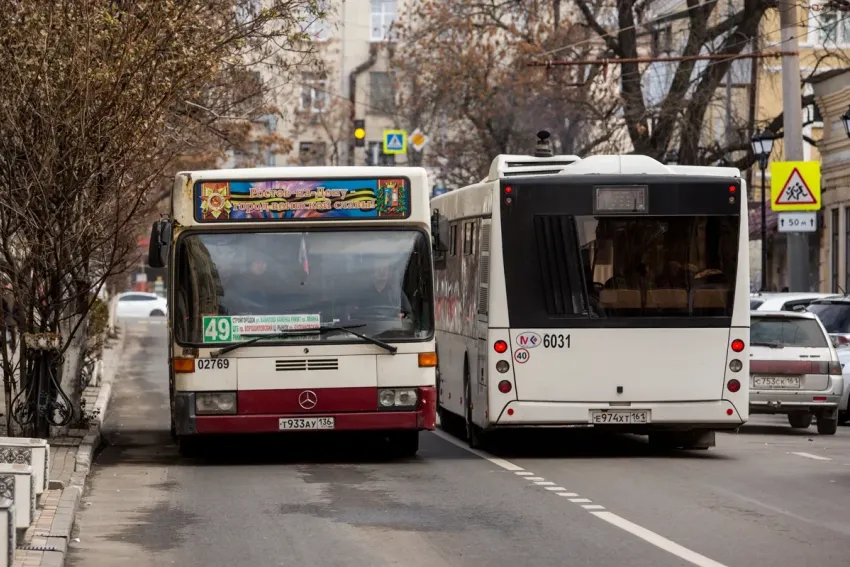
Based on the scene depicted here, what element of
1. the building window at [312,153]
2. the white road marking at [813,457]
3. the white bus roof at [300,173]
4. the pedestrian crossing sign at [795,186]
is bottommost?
the white road marking at [813,457]

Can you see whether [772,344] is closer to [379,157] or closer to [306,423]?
[306,423]

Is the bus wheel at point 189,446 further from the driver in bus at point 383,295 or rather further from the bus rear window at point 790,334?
the bus rear window at point 790,334

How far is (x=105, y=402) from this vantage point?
25984 mm

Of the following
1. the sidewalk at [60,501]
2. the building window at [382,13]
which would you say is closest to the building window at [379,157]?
the building window at [382,13]

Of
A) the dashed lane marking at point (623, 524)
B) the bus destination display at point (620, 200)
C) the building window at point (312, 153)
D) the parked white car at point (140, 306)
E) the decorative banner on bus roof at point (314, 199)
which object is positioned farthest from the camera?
the parked white car at point (140, 306)

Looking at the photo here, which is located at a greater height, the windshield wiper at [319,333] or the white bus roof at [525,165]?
the white bus roof at [525,165]

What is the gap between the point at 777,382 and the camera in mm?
21547

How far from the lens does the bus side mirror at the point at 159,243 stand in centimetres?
1591

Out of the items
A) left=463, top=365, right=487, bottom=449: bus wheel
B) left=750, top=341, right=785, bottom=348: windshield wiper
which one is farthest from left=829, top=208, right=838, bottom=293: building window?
left=463, top=365, right=487, bottom=449: bus wheel

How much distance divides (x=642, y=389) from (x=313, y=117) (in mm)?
61963

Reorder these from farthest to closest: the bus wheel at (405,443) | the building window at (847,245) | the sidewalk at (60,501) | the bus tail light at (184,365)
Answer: the building window at (847,245) → the bus wheel at (405,443) → the bus tail light at (184,365) → the sidewalk at (60,501)

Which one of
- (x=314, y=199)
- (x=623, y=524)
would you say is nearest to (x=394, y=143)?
(x=314, y=199)

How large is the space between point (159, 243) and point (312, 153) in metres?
56.9

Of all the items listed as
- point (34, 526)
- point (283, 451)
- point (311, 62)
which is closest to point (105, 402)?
point (311, 62)
